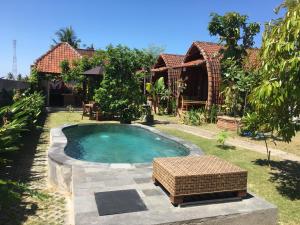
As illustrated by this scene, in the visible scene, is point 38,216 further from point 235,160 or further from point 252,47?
point 252,47

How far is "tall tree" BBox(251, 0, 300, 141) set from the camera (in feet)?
16.1

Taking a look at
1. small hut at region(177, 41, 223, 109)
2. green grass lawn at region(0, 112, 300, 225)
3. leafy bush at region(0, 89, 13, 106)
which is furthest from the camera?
small hut at region(177, 41, 223, 109)

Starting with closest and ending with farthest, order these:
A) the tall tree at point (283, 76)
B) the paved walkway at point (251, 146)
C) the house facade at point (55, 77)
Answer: the tall tree at point (283, 76) → the paved walkway at point (251, 146) → the house facade at point (55, 77)

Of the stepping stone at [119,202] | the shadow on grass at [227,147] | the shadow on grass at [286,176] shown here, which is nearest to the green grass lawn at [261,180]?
the shadow on grass at [286,176]

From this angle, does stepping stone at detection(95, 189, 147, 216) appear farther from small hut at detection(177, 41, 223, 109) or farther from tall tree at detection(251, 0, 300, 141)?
small hut at detection(177, 41, 223, 109)

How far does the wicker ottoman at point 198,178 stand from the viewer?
16.2 ft

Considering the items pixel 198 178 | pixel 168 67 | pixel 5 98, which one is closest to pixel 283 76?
pixel 198 178

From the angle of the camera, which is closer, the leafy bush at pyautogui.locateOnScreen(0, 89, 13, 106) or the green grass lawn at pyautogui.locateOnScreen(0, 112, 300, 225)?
the green grass lawn at pyautogui.locateOnScreen(0, 112, 300, 225)

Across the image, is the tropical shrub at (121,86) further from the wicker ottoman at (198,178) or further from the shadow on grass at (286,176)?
the wicker ottoman at (198,178)

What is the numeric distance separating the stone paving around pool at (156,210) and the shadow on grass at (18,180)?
0.88 m

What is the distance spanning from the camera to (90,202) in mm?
4926

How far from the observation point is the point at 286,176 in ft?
25.6

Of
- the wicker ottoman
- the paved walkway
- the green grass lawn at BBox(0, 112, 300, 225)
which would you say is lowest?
the green grass lawn at BBox(0, 112, 300, 225)

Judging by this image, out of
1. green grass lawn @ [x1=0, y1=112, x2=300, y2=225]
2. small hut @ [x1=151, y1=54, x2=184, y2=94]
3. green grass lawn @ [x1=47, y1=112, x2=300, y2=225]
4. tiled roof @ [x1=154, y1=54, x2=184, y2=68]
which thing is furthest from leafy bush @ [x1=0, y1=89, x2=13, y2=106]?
tiled roof @ [x1=154, y1=54, x2=184, y2=68]
